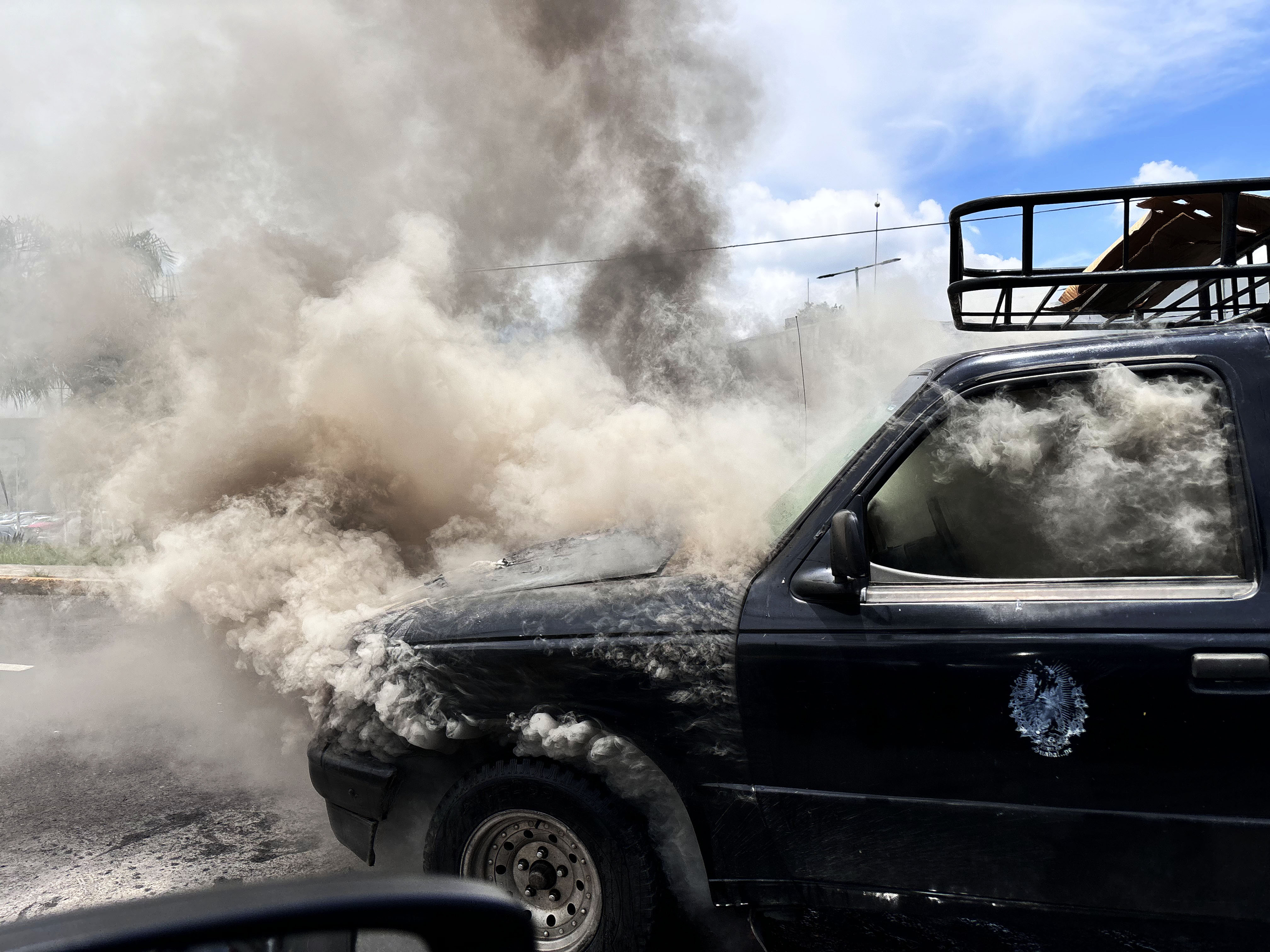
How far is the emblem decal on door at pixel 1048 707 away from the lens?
2.03m

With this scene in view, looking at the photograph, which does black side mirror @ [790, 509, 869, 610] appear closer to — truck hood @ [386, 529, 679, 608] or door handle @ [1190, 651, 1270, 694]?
truck hood @ [386, 529, 679, 608]

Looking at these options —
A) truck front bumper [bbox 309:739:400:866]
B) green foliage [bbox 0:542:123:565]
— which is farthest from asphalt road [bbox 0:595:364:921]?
green foliage [bbox 0:542:123:565]

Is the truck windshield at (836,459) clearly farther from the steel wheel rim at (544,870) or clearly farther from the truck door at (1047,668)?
the steel wheel rim at (544,870)

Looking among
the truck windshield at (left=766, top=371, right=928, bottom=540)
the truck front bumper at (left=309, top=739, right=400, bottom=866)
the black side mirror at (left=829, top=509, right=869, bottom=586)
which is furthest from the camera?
the truck front bumper at (left=309, top=739, right=400, bottom=866)

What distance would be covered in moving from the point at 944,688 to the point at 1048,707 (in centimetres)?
24

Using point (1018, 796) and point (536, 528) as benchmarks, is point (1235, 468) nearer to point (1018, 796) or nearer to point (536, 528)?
point (1018, 796)

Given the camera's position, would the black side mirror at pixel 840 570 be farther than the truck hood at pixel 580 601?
No

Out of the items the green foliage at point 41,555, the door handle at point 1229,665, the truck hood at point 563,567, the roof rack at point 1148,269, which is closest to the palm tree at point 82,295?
the green foliage at point 41,555

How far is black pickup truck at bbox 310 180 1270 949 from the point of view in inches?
78.7

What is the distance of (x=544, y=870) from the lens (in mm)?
2465

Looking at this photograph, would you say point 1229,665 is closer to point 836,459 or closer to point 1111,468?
point 1111,468

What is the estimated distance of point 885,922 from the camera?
232 cm

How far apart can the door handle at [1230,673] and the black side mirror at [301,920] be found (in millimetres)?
1654

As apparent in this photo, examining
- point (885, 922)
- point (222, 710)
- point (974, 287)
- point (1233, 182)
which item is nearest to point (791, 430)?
point (974, 287)
